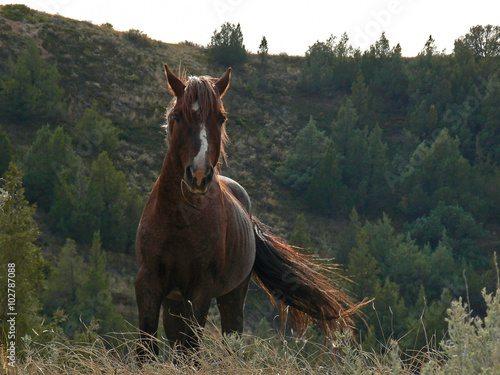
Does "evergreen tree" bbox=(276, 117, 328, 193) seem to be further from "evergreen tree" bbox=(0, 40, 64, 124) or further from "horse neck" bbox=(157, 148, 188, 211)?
"horse neck" bbox=(157, 148, 188, 211)

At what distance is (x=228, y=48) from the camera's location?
46500mm

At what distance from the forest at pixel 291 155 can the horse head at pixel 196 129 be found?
11.3m

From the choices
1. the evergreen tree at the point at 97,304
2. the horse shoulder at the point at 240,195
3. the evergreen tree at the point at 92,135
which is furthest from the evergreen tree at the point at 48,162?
the horse shoulder at the point at 240,195

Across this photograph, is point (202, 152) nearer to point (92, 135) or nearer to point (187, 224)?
point (187, 224)

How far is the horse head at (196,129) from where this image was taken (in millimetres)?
2906

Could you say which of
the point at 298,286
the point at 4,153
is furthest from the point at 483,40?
the point at 298,286

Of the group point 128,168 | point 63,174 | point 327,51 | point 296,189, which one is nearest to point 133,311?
point 63,174

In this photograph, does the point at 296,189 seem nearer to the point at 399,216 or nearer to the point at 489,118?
the point at 399,216

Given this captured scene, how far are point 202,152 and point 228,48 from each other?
45232mm

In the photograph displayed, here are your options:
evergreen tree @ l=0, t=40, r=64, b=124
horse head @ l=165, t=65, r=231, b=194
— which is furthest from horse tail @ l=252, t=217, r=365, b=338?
evergreen tree @ l=0, t=40, r=64, b=124

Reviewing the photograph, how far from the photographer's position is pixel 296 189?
37.5 meters

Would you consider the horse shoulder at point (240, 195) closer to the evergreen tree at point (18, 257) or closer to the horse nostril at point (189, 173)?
the horse nostril at point (189, 173)

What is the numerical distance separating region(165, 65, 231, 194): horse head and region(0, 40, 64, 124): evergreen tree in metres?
28.7

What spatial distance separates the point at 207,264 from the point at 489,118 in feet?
136
